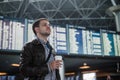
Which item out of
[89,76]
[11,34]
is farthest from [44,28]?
[89,76]

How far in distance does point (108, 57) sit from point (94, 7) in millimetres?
9594

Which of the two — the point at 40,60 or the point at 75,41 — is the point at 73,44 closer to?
the point at 75,41

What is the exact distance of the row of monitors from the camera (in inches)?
182

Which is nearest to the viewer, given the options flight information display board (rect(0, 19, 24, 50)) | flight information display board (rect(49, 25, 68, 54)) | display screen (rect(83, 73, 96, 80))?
flight information display board (rect(0, 19, 24, 50))

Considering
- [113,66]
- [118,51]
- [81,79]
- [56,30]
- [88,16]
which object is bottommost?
[81,79]

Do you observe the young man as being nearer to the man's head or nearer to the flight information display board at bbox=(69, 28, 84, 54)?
the man's head

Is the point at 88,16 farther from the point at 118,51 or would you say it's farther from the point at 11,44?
the point at 11,44

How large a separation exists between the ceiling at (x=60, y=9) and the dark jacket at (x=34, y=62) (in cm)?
1157

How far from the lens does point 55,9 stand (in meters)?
15.5

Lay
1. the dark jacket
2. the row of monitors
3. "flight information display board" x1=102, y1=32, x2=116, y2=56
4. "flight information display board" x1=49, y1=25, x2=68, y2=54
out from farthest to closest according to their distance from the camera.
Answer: "flight information display board" x1=102, y1=32, x2=116, y2=56 < "flight information display board" x1=49, y1=25, x2=68, y2=54 < the row of monitors < the dark jacket

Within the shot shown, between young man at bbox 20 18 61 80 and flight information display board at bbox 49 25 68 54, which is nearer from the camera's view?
young man at bbox 20 18 61 80

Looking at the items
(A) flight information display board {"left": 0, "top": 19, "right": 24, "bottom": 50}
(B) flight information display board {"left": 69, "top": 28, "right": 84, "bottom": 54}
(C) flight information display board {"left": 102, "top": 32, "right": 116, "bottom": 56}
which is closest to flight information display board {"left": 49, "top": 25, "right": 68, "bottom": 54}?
(B) flight information display board {"left": 69, "top": 28, "right": 84, "bottom": 54}

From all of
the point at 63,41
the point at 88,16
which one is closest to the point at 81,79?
the point at 63,41

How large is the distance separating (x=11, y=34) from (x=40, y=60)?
2.75 m
